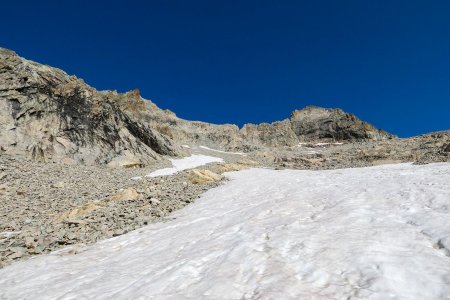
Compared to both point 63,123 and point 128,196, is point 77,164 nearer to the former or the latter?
point 63,123

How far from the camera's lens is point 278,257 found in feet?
22.4

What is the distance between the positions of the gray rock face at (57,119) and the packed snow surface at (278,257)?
23234mm

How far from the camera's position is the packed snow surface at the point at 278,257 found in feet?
17.7

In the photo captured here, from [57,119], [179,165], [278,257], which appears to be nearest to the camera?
[278,257]

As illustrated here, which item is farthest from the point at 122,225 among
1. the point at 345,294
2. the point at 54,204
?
the point at 345,294

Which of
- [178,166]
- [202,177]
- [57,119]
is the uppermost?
[57,119]

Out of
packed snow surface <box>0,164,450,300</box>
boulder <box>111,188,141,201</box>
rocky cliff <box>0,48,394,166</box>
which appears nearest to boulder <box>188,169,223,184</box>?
boulder <box>111,188,141,201</box>

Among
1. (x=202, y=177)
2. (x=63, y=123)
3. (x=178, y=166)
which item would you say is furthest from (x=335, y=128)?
(x=202, y=177)

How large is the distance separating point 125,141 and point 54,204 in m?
21.3

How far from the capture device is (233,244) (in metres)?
8.13

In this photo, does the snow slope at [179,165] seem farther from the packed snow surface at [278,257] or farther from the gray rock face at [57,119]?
the packed snow surface at [278,257]

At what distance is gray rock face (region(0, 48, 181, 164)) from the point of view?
2962 cm

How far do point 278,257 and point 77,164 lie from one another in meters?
27.8

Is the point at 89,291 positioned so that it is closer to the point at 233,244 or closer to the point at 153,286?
the point at 153,286
